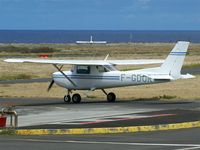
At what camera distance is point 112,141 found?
1639 cm

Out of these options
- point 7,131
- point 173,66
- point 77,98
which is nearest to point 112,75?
point 77,98

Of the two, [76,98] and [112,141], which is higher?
[76,98]

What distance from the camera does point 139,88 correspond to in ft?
130

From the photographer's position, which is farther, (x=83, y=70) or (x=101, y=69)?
(x=83, y=70)

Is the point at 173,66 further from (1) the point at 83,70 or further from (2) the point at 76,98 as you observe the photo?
(2) the point at 76,98

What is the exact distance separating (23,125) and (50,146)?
5.75 m

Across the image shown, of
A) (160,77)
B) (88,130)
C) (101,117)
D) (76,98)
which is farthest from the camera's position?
(76,98)

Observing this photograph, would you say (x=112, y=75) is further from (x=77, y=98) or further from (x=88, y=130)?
(x=88, y=130)

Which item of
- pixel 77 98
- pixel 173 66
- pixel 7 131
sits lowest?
pixel 7 131

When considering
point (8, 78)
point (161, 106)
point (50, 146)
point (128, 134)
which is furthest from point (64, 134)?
point (8, 78)

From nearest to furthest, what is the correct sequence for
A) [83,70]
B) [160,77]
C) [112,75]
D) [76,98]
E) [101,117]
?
1. [101,117]
2. [160,77]
3. [112,75]
4. [76,98]
5. [83,70]

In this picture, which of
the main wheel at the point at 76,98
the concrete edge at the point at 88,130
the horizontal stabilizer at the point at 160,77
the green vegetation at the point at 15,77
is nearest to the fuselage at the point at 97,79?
the horizontal stabilizer at the point at 160,77

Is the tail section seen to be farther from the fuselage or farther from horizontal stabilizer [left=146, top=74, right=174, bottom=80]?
the fuselage

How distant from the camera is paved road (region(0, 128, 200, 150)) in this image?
15094mm
